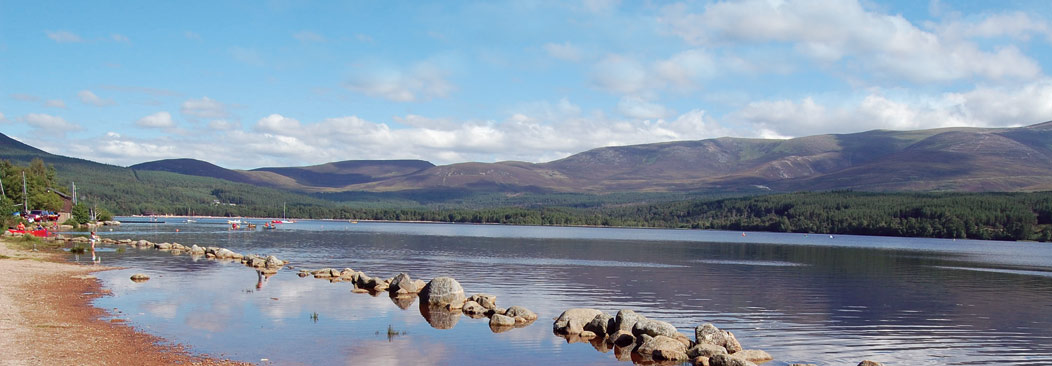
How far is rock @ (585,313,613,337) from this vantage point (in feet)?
92.2

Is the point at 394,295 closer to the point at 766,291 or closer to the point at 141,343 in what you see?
the point at 141,343

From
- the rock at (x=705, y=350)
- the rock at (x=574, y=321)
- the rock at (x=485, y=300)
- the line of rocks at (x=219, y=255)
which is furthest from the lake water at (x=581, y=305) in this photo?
the rock at (x=705, y=350)

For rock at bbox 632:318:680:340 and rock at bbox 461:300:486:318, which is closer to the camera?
rock at bbox 632:318:680:340

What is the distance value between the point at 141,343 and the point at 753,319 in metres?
24.8

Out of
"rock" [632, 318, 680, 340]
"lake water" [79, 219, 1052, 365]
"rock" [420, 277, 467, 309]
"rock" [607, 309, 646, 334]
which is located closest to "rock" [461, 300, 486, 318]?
"rock" [420, 277, 467, 309]

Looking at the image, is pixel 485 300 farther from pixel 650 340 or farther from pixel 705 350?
pixel 705 350

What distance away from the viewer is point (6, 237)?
6694 centimetres

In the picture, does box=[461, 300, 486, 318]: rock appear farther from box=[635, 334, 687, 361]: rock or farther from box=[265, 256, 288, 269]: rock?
box=[265, 256, 288, 269]: rock

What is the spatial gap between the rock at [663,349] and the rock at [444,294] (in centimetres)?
1124

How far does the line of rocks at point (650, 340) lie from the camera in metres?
23.3

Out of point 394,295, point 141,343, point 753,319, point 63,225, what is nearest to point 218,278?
point 394,295

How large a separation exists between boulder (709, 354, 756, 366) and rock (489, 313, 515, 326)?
9347mm

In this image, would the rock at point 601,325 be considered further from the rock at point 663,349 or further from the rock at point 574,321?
the rock at point 663,349

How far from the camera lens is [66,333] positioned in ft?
74.0
